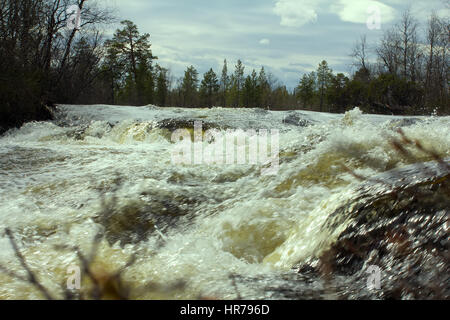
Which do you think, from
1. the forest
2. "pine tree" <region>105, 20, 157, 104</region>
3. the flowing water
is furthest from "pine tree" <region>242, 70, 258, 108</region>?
the flowing water

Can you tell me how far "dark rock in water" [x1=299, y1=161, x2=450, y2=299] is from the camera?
173cm

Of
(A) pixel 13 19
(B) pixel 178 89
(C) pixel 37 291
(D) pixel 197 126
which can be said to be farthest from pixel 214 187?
(B) pixel 178 89

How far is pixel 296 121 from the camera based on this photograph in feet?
35.7

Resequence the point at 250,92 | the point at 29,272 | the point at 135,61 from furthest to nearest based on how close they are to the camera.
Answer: the point at 250,92 → the point at 135,61 → the point at 29,272

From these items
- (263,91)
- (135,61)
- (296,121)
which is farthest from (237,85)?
(296,121)

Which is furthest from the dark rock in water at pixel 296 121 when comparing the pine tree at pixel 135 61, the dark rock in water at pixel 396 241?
the pine tree at pixel 135 61

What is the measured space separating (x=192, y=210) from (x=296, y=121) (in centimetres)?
798

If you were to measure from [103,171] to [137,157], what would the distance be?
0.81 meters

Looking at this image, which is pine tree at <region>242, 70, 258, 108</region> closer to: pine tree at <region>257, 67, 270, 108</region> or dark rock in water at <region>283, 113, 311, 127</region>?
pine tree at <region>257, 67, 270, 108</region>

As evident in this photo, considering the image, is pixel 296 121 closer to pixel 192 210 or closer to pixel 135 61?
pixel 192 210

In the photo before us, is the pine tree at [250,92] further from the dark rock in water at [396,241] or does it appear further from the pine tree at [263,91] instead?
the dark rock in water at [396,241]

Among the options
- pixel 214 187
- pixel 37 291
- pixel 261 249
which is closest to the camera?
pixel 37 291
